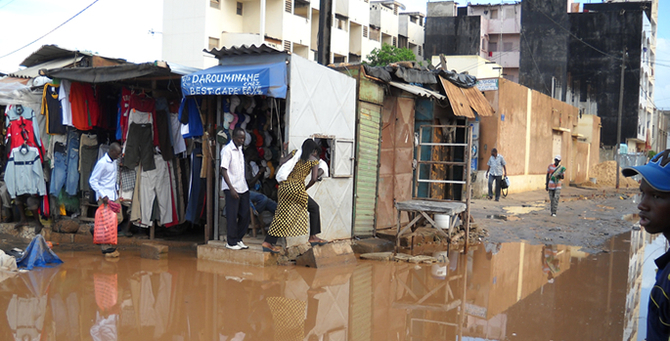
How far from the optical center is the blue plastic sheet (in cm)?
714

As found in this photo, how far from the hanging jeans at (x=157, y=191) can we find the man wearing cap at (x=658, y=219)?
7.97 m

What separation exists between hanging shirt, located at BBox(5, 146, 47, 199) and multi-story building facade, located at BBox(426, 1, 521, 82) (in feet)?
141

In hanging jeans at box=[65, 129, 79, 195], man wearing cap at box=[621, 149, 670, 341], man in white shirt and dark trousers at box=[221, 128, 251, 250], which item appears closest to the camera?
man wearing cap at box=[621, 149, 670, 341]

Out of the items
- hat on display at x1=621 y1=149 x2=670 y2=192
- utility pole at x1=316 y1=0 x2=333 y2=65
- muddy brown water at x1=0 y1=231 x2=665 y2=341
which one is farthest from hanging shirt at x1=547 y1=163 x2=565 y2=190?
hat on display at x1=621 y1=149 x2=670 y2=192

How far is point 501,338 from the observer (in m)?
5.28

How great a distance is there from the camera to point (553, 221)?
1433 centimetres

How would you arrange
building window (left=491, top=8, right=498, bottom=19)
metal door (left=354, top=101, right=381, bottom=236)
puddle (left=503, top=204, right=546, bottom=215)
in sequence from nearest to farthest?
metal door (left=354, top=101, right=381, bottom=236), puddle (left=503, top=204, right=546, bottom=215), building window (left=491, top=8, right=498, bottom=19)

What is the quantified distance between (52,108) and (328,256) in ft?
17.0

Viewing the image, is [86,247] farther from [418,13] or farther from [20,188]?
[418,13]

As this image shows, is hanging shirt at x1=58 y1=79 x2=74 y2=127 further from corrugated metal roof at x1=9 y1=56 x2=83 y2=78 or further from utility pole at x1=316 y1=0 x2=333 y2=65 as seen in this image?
utility pole at x1=316 y1=0 x2=333 y2=65

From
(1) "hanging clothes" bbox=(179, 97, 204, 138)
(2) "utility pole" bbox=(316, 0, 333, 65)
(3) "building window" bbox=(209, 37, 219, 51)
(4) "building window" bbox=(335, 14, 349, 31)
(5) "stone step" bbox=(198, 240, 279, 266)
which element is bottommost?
(5) "stone step" bbox=(198, 240, 279, 266)

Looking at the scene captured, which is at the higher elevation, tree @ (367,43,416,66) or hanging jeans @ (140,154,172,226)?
tree @ (367,43,416,66)

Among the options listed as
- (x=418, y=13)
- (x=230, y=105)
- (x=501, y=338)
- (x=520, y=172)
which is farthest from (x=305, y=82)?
(x=418, y=13)

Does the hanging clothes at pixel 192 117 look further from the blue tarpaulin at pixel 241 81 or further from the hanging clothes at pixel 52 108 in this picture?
the hanging clothes at pixel 52 108
